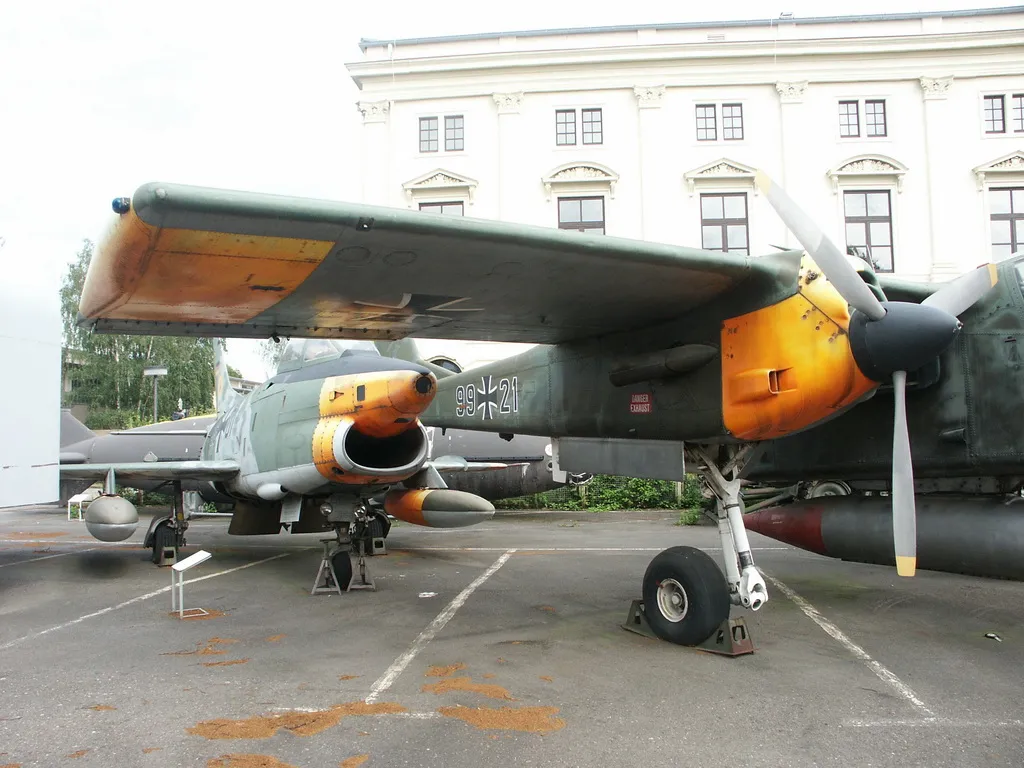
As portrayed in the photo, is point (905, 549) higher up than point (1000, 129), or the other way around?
point (1000, 129)

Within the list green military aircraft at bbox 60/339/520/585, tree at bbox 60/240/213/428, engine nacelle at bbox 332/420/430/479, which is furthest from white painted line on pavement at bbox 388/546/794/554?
tree at bbox 60/240/213/428

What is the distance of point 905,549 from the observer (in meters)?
5.08

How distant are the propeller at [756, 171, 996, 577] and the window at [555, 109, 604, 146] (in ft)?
61.1

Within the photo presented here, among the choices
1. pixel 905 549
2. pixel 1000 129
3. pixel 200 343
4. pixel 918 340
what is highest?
pixel 1000 129

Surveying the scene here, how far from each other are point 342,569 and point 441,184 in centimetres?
1618

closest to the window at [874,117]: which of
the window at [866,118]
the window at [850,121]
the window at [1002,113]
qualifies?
the window at [866,118]

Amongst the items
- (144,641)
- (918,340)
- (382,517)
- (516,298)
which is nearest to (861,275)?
(918,340)

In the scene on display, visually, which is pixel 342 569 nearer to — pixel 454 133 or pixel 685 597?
pixel 685 597

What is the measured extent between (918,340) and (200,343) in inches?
1645

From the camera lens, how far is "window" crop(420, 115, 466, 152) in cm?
2316

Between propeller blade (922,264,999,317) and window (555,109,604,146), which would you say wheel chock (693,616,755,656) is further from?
window (555,109,604,146)

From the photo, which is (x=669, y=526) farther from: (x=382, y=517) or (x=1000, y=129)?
(x=1000, y=129)

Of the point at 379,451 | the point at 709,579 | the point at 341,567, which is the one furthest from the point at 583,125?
the point at 709,579

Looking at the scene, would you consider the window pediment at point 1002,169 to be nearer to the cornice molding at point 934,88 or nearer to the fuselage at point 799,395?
the cornice molding at point 934,88
